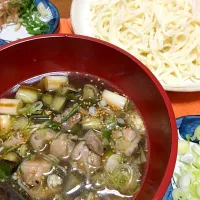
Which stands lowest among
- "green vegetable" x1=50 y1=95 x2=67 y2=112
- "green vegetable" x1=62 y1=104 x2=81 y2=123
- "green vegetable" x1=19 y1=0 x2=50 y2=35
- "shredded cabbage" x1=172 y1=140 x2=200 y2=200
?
"shredded cabbage" x1=172 y1=140 x2=200 y2=200

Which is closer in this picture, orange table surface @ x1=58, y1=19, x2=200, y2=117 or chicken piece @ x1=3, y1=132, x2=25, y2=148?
chicken piece @ x1=3, y1=132, x2=25, y2=148

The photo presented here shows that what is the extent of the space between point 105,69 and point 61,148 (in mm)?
470

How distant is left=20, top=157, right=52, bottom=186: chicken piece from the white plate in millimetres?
775

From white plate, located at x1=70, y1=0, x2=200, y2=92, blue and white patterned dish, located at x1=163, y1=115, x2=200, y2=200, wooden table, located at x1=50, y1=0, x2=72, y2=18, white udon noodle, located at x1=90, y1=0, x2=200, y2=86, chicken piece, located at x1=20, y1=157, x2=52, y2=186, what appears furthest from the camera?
wooden table, located at x1=50, y1=0, x2=72, y2=18

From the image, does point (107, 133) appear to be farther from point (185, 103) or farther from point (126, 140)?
point (185, 103)

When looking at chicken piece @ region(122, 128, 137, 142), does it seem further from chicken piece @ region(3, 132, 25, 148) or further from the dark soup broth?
chicken piece @ region(3, 132, 25, 148)

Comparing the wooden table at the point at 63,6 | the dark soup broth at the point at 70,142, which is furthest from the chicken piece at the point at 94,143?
the wooden table at the point at 63,6

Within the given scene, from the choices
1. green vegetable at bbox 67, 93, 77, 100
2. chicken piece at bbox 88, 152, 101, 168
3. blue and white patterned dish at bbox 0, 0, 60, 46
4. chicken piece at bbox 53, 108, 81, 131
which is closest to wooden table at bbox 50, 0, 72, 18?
blue and white patterned dish at bbox 0, 0, 60, 46

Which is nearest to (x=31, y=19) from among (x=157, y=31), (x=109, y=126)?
(x=157, y=31)

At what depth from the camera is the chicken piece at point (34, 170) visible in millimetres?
1337

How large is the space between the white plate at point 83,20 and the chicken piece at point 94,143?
567 millimetres

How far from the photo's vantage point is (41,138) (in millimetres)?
1435

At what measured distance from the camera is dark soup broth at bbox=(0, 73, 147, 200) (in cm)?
135

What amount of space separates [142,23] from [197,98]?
2.03 feet
